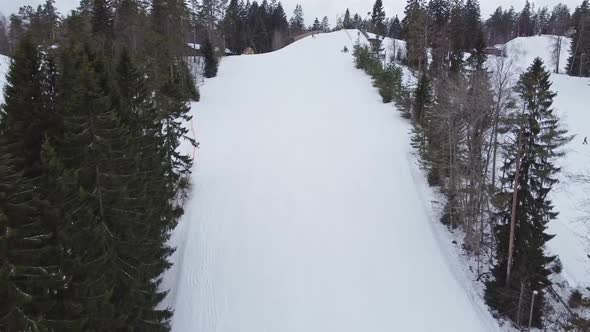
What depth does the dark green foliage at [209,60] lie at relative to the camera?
51281 millimetres

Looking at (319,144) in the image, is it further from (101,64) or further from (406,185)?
(101,64)

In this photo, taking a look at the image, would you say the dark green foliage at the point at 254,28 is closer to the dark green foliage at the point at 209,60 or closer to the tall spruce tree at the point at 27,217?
the dark green foliage at the point at 209,60

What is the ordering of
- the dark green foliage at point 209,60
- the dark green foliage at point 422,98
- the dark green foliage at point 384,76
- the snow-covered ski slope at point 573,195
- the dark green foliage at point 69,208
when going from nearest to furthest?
the dark green foliage at point 69,208, the snow-covered ski slope at point 573,195, the dark green foliage at point 422,98, the dark green foliage at point 384,76, the dark green foliage at point 209,60

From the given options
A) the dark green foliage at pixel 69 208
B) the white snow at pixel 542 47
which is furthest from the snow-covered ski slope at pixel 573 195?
the white snow at pixel 542 47

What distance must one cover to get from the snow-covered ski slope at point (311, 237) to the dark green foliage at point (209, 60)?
16.1 m

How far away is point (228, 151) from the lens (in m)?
30.7

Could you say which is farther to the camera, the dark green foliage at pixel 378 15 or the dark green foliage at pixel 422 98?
the dark green foliage at pixel 378 15

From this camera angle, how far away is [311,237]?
70.3ft

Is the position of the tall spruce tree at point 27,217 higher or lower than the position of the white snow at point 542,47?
lower

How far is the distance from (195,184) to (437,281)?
51.1 ft

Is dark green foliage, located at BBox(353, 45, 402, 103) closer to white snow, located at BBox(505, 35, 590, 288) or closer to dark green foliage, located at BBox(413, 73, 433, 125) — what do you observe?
dark green foliage, located at BBox(413, 73, 433, 125)

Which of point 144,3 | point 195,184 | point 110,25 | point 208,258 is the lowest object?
point 208,258

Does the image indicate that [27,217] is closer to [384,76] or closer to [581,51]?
[384,76]

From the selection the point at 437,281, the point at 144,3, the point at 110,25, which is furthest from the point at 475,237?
the point at 144,3
